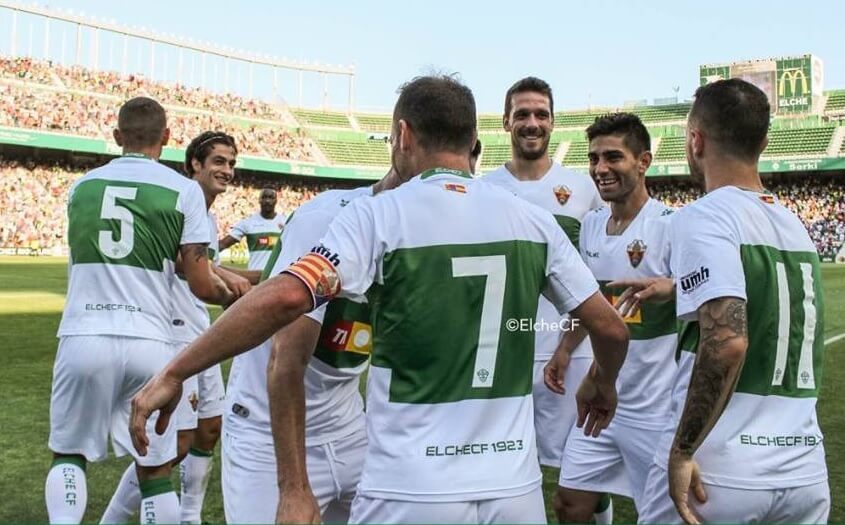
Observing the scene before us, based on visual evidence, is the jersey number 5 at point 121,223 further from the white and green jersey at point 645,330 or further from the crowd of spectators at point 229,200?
the crowd of spectators at point 229,200

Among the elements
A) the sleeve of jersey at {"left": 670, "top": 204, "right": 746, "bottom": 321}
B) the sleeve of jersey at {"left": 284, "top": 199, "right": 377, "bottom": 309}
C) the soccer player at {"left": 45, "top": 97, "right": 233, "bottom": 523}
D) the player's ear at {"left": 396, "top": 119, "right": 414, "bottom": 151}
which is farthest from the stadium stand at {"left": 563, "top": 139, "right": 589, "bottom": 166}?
the sleeve of jersey at {"left": 284, "top": 199, "right": 377, "bottom": 309}

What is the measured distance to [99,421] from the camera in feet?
13.5

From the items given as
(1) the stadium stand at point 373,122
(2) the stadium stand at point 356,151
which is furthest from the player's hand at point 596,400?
(1) the stadium stand at point 373,122

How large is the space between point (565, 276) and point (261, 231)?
29.5ft

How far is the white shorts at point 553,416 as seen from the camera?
4.95 m

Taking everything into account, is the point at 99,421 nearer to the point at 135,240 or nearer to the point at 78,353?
the point at 78,353

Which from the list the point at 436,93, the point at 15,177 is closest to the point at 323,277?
the point at 436,93

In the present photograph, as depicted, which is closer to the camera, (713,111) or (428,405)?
(428,405)

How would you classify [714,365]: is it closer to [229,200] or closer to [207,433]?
[207,433]

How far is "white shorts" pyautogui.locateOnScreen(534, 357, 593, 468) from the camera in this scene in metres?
4.95

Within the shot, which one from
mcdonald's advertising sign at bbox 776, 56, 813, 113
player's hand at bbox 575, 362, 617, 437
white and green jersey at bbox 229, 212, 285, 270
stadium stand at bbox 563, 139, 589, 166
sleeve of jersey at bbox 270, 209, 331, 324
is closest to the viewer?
player's hand at bbox 575, 362, 617, 437

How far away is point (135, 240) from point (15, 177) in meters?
40.5

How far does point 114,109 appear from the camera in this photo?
1817 inches

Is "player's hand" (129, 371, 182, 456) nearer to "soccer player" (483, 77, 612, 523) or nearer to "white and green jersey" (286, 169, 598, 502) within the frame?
"white and green jersey" (286, 169, 598, 502)
